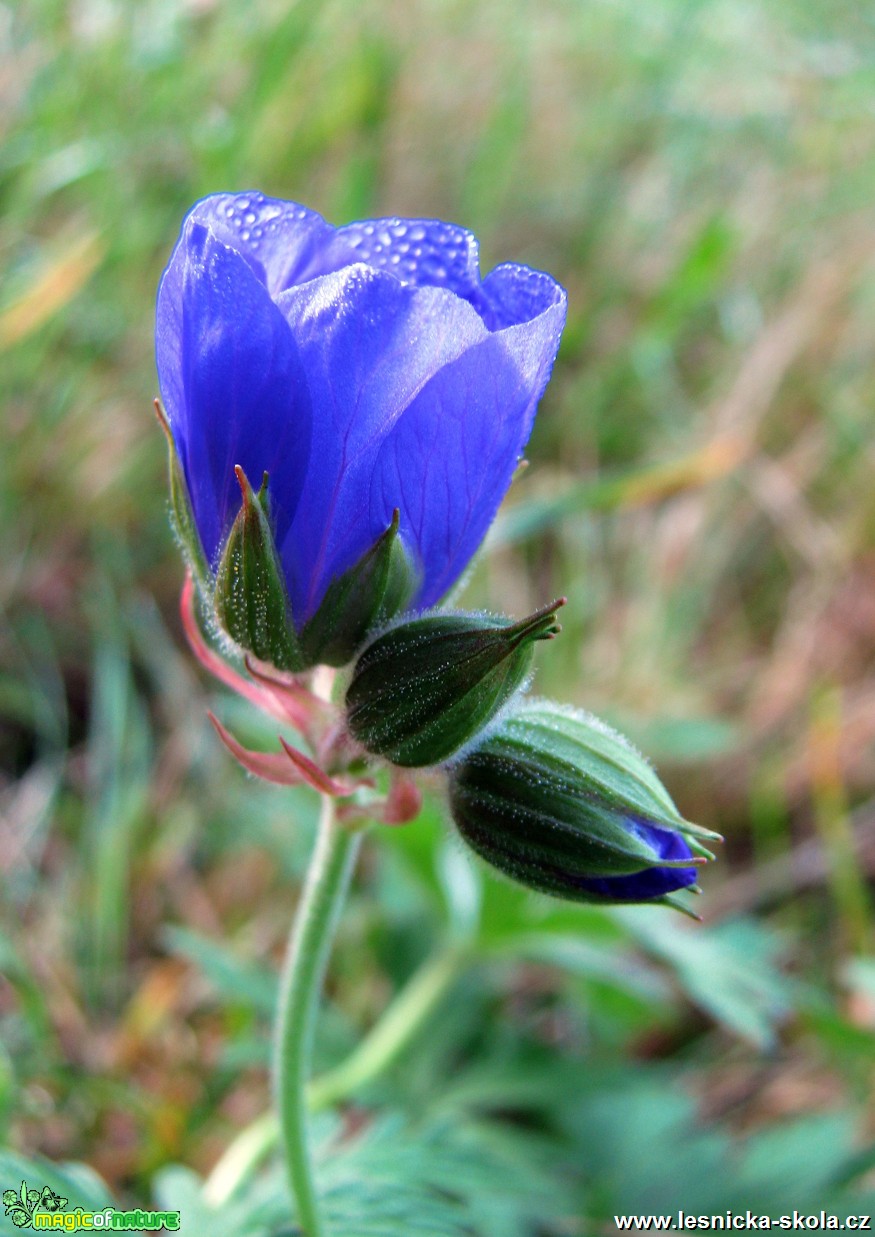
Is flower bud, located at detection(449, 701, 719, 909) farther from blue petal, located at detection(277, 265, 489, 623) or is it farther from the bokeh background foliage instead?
blue petal, located at detection(277, 265, 489, 623)

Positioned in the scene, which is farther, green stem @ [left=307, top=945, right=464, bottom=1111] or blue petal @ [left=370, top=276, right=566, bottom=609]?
green stem @ [left=307, top=945, right=464, bottom=1111]

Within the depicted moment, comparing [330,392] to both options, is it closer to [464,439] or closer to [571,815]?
[464,439]

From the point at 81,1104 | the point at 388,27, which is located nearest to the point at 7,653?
the point at 81,1104

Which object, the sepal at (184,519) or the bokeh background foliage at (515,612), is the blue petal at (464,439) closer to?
the sepal at (184,519)

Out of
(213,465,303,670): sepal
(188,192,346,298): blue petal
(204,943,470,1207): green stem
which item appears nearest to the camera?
(213,465,303,670): sepal

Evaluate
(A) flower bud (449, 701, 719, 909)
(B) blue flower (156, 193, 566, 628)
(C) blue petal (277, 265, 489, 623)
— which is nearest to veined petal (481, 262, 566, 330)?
(B) blue flower (156, 193, 566, 628)

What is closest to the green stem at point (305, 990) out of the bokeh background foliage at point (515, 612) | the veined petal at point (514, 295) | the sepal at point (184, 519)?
the bokeh background foliage at point (515, 612)

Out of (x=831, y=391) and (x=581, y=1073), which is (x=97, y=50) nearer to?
(x=831, y=391)
